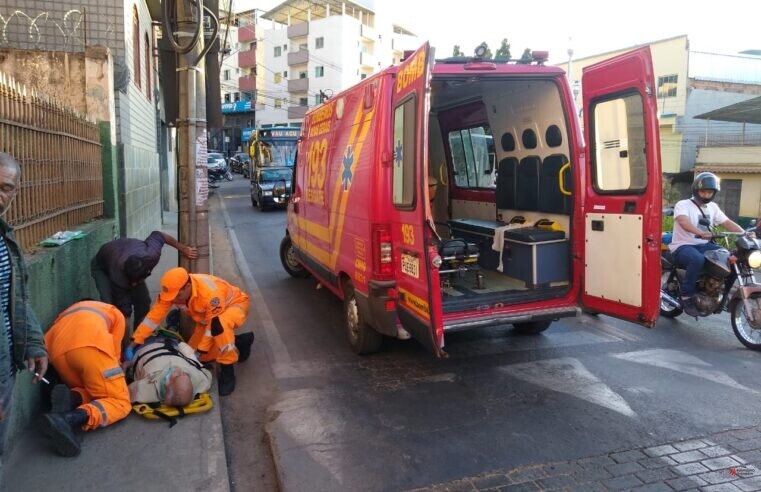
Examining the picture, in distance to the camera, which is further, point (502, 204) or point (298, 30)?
point (298, 30)

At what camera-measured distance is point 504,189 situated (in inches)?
270

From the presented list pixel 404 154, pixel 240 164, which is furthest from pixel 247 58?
pixel 404 154

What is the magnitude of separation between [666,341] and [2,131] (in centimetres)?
606

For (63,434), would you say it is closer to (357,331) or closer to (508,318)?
(357,331)

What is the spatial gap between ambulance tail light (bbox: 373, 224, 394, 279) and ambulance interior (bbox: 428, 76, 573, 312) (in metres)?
0.59

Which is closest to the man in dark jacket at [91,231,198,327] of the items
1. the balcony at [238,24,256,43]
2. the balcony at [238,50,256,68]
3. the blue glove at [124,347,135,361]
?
the blue glove at [124,347,135,361]

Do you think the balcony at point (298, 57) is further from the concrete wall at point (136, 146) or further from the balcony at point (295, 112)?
the concrete wall at point (136, 146)

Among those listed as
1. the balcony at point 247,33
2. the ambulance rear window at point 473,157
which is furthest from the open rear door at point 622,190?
the balcony at point 247,33

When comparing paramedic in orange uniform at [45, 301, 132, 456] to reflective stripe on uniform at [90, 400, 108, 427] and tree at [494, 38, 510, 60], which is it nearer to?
reflective stripe on uniform at [90, 400, 108, 427]

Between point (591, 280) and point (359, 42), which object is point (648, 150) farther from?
point (359, 42)

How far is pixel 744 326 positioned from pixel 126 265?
5860 millimetres

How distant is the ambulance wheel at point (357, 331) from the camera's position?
5316 millimetres

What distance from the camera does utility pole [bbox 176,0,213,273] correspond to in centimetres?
518

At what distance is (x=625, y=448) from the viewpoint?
12.2 ft
